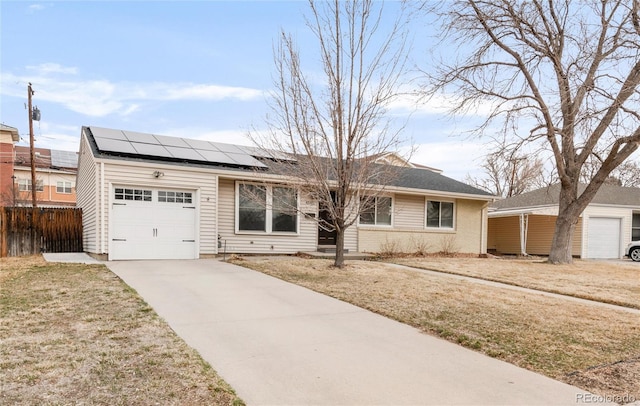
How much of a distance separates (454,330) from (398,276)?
475cm

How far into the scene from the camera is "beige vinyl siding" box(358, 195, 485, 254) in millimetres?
16000

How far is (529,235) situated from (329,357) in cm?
2269

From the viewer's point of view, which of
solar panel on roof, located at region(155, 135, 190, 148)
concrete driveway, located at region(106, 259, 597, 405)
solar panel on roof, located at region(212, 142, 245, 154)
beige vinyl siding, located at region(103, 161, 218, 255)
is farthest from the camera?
solar panel on roof, located at region(212, 142, 245, 154)

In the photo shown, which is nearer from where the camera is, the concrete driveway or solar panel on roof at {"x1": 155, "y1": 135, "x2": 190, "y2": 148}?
the concrete driveway

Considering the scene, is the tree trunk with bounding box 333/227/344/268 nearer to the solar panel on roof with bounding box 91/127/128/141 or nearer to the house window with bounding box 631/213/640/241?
the solar panel on roof with bounding box 91/127/128/141

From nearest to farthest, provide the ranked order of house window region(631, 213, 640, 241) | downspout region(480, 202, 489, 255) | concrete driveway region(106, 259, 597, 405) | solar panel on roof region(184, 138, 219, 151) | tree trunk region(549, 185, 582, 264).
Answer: concrete driveway region(106, 259, 597, 405), solar panel on roof region(184, 138, 219, 151), tree trunk region(549, 185, 582, 264), downspout region(480, 202, 489, 255), house window region(631, 213, 640, 241)

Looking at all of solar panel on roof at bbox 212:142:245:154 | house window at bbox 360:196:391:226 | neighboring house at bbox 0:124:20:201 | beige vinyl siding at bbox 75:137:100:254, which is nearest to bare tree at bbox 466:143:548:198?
house window at bbox 360:196:391:226

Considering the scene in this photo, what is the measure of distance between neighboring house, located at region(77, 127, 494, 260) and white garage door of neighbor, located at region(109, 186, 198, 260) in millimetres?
26

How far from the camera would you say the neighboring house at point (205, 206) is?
37.5 feet

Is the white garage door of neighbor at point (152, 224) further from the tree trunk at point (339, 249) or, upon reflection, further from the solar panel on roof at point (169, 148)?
the tree trunk at point (339, 249)

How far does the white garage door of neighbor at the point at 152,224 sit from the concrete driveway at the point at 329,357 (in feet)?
15.7

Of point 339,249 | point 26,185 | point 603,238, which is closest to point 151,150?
point 339,249

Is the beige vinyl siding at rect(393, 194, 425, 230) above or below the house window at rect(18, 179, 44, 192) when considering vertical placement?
below

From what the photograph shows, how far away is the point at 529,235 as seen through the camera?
23578mm
